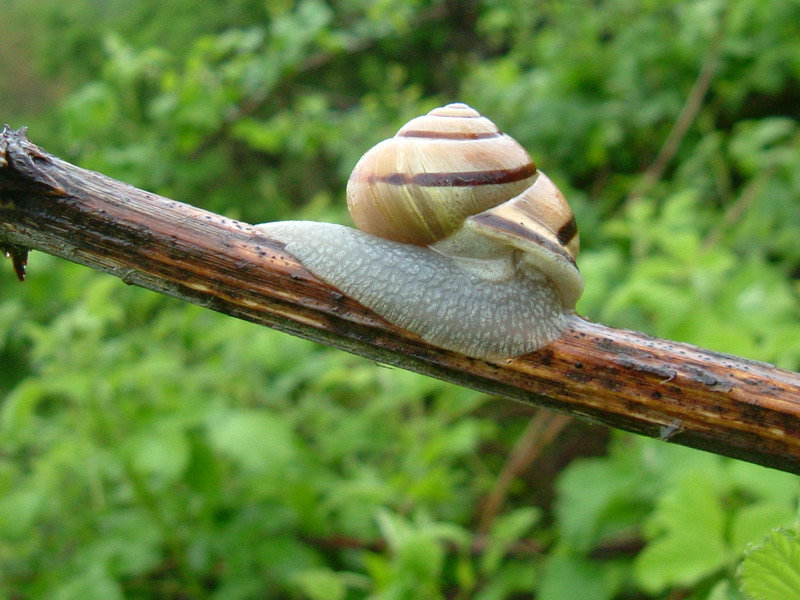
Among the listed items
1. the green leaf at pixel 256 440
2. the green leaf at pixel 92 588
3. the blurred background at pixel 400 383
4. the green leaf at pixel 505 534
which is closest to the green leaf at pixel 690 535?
the blurred background at pixel 400 383

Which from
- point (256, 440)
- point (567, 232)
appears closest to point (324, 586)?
point (256, 440)

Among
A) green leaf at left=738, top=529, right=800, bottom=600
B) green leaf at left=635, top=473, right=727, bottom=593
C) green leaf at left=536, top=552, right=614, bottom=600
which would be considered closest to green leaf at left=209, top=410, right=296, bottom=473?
green leaf at left=536, top=552, right=614, bottom=600

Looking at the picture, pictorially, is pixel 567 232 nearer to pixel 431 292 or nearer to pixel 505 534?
pixel 431 292

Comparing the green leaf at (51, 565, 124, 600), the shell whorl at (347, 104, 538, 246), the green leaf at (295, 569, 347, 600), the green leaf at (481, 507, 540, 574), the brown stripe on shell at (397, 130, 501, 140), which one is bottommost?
the green leaf at (481, 507, 540, 574)

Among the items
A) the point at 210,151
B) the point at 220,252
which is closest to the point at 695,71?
the point at 210,151

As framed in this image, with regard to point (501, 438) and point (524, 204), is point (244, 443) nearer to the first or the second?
point (524, 204)

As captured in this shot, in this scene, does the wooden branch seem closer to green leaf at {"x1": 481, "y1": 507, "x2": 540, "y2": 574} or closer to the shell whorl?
the shell whorl
